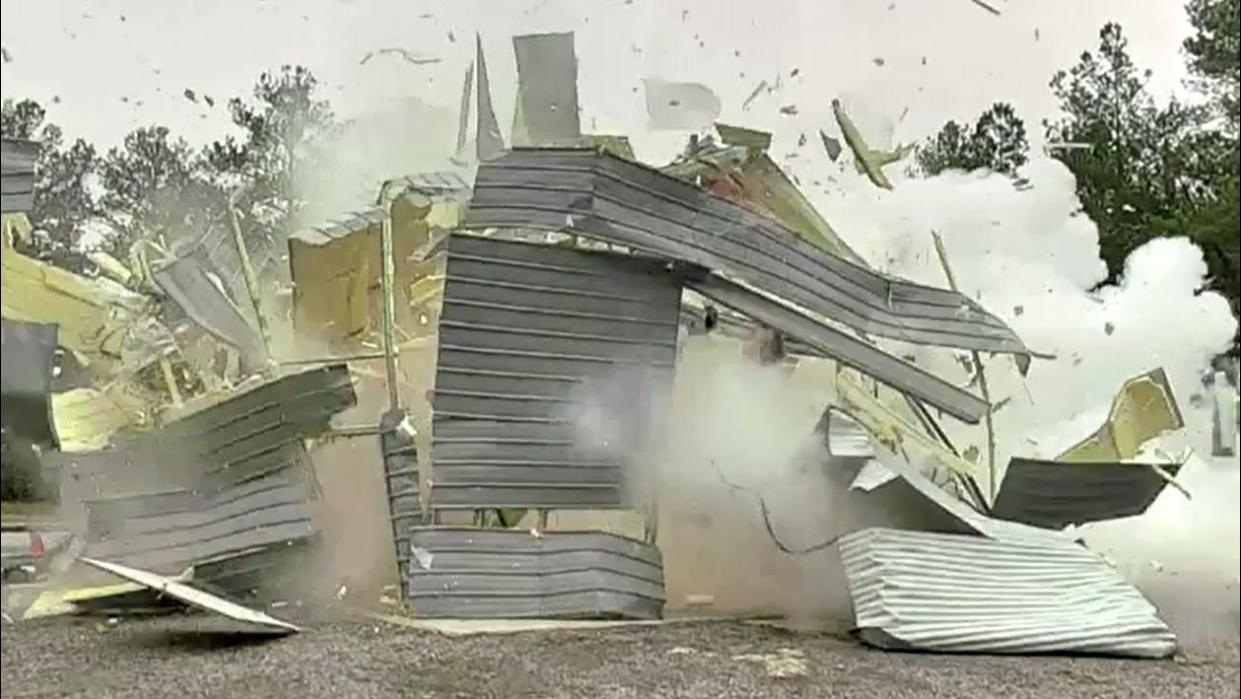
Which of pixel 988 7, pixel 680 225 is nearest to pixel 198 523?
pixel 680 225

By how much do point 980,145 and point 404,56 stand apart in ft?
0.98

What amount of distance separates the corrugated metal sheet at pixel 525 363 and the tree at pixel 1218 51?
0.88ft

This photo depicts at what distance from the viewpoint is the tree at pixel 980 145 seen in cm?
76

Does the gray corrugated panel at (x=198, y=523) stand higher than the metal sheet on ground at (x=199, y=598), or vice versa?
the gray corrugated panel at (x=198, y=523)

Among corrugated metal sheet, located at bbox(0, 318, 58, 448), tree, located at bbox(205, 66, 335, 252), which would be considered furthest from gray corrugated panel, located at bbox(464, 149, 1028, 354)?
corrugated metal sheet, located at bbox(0, 318, 58, 448)

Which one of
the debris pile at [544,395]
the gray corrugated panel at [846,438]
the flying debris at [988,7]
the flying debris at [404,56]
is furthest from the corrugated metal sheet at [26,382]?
the flying debris at [988,7]

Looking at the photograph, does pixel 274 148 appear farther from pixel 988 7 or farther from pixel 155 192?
pixel 988 7

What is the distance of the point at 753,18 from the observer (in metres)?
0.74

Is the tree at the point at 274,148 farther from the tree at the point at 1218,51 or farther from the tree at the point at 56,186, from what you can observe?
the tree at the point at 1218,51

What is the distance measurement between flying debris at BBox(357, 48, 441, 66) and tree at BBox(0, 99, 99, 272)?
5.7 inches

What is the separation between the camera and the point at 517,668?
54 cm

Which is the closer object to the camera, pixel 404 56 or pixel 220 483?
pixel 220 483

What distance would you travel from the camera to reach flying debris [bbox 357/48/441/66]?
0.72 m

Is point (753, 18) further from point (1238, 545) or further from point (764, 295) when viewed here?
point (1238, 545)
